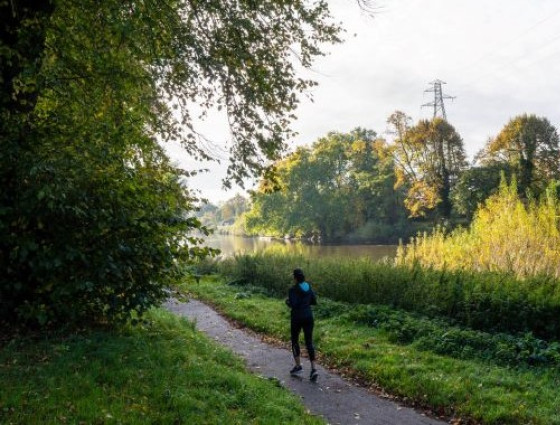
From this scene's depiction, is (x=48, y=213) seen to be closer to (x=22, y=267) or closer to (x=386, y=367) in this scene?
(x=22, y=267)

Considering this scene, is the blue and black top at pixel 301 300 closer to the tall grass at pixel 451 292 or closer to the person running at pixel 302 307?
the person running at pixel 302 307

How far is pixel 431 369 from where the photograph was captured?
341 inches

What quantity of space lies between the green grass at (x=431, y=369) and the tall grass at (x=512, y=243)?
373 centimetres

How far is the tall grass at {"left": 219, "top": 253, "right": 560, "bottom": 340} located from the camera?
10.7 metres

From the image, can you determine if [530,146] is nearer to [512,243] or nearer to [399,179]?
[399,179]

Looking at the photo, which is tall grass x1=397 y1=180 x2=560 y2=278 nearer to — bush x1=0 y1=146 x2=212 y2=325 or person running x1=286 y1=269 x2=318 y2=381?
person running x1=286 y1=269 x2=318 y2=381

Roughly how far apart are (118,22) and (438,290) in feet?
34.5

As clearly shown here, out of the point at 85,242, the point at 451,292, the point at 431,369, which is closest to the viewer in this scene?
the point at 85,242

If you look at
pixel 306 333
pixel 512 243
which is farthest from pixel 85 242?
pixel 512 243

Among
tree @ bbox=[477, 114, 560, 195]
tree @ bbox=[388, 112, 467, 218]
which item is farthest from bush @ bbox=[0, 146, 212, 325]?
tree @ bbox=[388, 112, 467, 218]

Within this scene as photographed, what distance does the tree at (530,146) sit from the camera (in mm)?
43250

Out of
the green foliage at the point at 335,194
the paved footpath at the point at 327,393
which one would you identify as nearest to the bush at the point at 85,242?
the paved footpath at the point at 327,393

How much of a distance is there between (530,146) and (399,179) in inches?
638

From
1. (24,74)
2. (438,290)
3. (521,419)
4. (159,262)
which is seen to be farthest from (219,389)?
(438,290)
